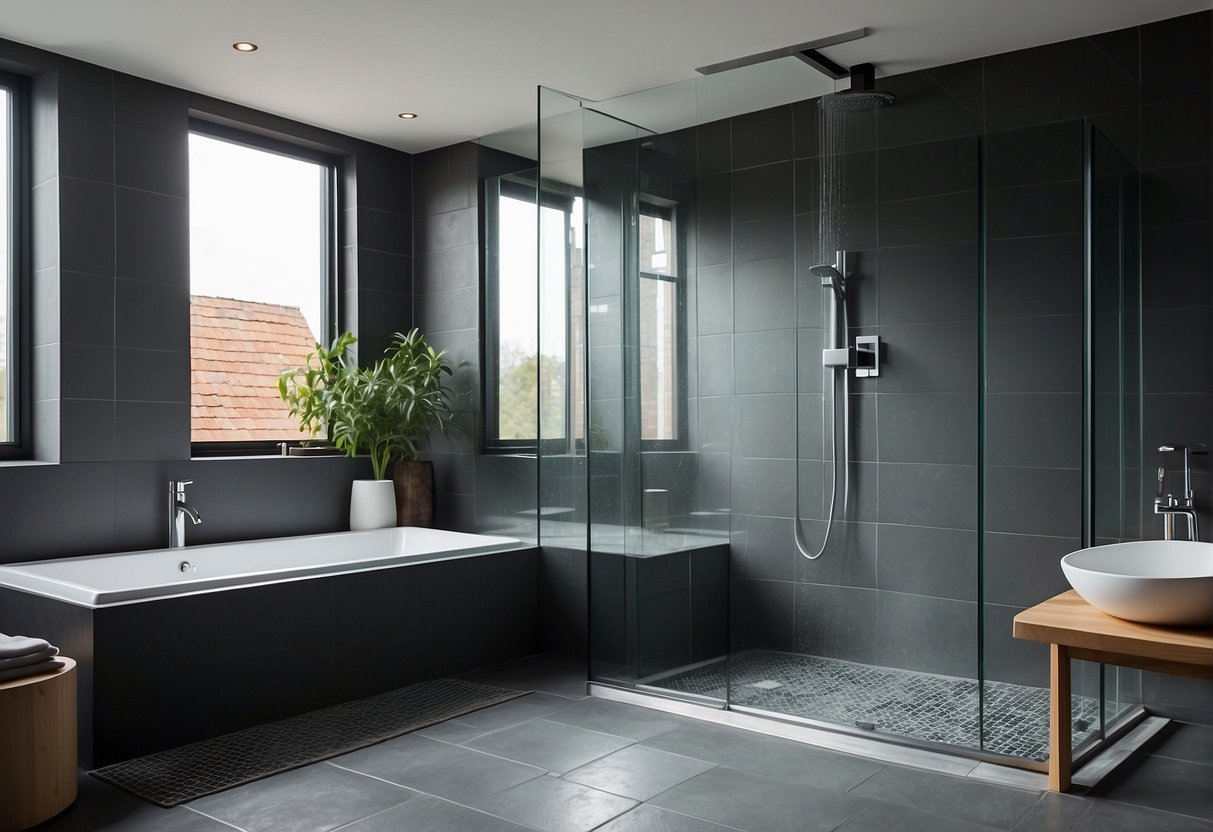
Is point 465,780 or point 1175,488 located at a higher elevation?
point 1175,488

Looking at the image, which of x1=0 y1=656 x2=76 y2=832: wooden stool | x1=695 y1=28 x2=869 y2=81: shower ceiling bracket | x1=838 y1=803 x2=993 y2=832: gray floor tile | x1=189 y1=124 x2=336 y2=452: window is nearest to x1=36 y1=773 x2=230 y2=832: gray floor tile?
x1=0 y1=656 x2=76 y2=832: wooden stool

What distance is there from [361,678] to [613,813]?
1.42 metres

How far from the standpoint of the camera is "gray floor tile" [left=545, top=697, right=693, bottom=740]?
3.35 m

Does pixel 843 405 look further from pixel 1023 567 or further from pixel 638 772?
pixel 638 772

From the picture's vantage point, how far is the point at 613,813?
262 centimetres

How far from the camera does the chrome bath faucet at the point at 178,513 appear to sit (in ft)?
13.3

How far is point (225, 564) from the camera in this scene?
415 cm

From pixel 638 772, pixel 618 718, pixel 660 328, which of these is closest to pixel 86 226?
pixel 660 328

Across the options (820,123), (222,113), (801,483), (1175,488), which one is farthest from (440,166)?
(1175,488)

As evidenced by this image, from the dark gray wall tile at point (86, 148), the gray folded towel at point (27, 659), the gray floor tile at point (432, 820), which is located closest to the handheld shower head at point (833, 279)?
the gray floor tile at point (432, 820)

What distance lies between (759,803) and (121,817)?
1699mm

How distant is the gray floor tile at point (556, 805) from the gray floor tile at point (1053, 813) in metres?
1.03

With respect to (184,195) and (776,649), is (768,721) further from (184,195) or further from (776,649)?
(184,195)

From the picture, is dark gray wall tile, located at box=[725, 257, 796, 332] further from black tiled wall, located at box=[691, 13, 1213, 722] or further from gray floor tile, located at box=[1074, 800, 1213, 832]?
gray floor tile, located at box=[1074, 800, 1213, 832]
